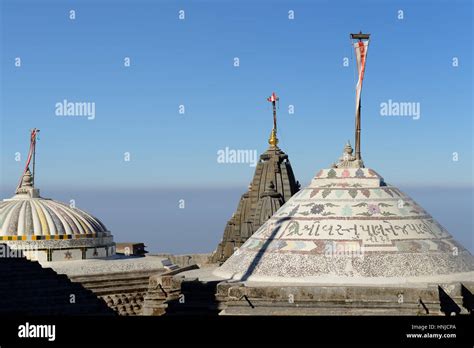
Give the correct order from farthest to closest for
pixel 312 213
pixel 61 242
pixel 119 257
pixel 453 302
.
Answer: pixel 119 257 → pixel 61 242 → pixel 312 213 → pixel 453 302

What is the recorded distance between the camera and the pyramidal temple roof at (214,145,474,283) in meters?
20.0

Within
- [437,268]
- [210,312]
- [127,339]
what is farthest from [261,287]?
[127,339]

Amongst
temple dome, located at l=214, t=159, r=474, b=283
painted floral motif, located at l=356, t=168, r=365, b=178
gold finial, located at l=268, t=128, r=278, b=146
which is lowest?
temple dome, located at l=214, t=159, r=474, b=283

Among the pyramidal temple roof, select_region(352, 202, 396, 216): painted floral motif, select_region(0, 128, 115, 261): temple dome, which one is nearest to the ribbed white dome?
select_region(0, 128, 115, 261): temple dome

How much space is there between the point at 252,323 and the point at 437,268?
7.32m

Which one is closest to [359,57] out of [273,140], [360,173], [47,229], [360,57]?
[360,57]

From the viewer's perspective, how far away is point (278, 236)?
844 inches

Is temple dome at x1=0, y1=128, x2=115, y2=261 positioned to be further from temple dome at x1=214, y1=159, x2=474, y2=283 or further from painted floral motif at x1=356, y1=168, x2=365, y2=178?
painted floral motif at x1=356, y1=168, x2=365, y2=178

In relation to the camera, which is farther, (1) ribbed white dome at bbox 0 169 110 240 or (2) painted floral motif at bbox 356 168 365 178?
(1) ribbed white dome at bbox 0 169 110 240

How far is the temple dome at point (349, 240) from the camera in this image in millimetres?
19938

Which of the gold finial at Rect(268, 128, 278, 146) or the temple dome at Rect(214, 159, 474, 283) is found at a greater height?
the gold finial at Rect(268, 128, 278, 146)

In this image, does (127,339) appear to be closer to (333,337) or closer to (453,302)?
(333,337)

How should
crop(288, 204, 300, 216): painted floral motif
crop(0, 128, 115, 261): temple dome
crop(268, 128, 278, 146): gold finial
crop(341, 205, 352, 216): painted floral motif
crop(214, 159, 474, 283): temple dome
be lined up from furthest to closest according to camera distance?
1. crop(268, 128, 278, 146): gold finial
2. crop(0, 128, 115, 261): temple dome
3. crop(288, 204, 300, 216): painted floral motif
4. crop(341, 205, 352, 216): painted floral motif
5. crop(214, 159, 474, 283): temple dome

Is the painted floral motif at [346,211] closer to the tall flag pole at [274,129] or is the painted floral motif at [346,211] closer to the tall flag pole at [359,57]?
the tall flag pole at [359,57]
